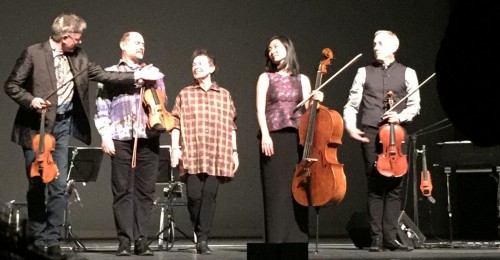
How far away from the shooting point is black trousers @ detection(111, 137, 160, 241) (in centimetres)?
593

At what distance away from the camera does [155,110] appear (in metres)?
5.87

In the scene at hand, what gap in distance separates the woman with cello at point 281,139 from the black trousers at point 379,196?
617 millimetres

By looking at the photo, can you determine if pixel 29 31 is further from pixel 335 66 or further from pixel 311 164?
pixel 311 164

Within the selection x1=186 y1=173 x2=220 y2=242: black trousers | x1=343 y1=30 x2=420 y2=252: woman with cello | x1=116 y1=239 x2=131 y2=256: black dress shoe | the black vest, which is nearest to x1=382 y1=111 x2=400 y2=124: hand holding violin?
x1=343 y1=30 x2=420 y2=252: woman with cello

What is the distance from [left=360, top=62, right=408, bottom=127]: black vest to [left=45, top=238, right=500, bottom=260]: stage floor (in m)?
1.02

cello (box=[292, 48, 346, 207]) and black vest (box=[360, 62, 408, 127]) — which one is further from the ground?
black vest (box=[360, 62, 408, 127])

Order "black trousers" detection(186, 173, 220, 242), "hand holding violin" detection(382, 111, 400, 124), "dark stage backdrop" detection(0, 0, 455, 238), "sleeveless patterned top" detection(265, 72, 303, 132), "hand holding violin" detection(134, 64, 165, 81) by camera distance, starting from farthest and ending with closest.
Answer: "dark stage backdrop" detection(0, 0, 455, 238)
"hand holding violin" detection(382, 111, 400, 124)
"black trousers" detection(186, 173, 220, 242)
"sleeveless patterned top" detection(265, 72, 303, 132)
"hand holding violin" detection(134, 64, 165, 81)

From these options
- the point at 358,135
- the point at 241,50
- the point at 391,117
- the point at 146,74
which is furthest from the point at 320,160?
the point at 241,50

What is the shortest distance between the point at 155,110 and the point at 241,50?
3601mm

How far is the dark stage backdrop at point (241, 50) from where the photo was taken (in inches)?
347

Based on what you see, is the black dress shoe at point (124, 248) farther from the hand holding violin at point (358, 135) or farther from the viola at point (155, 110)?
the hand holding violin at point (358, 135)

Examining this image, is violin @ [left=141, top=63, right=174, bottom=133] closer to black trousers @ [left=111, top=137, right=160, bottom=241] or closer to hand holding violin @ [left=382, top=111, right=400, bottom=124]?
black trousers @ [left=111, top=137, right=160, bottom=241]

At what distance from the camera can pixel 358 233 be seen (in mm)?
7117

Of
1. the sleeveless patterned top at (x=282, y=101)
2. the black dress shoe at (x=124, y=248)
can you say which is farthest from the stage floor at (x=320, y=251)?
the sleeveless patterned top at (x=282, y=101)
